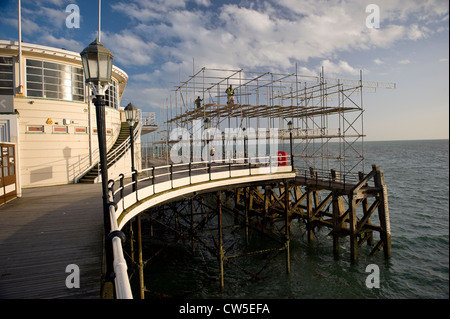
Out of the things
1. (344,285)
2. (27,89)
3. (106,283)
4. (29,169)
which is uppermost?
(27,89)

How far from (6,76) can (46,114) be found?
2387 mm

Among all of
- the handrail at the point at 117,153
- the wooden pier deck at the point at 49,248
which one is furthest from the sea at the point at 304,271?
the handrail at the point at 117,153

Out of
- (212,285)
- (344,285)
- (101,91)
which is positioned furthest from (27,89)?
(344,285)

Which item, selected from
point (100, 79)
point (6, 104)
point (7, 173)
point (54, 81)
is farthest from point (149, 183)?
point (54, 81)

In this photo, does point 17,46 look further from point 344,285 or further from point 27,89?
point 344,285

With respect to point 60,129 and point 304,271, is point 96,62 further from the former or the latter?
point 304,271

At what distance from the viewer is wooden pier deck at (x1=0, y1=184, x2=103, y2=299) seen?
415 centimetres

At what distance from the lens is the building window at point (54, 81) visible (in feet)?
45.2

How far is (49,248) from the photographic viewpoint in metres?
5.50

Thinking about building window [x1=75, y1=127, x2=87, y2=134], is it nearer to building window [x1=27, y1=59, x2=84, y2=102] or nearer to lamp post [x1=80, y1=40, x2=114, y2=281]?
building window [x1=27, y1=59, x2=84, y2=102]

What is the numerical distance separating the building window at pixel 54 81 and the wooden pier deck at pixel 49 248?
7520 mm

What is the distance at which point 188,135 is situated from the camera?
26.7m

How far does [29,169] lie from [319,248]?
17.1 meters

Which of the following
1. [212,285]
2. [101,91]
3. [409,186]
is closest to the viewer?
[101,91]
